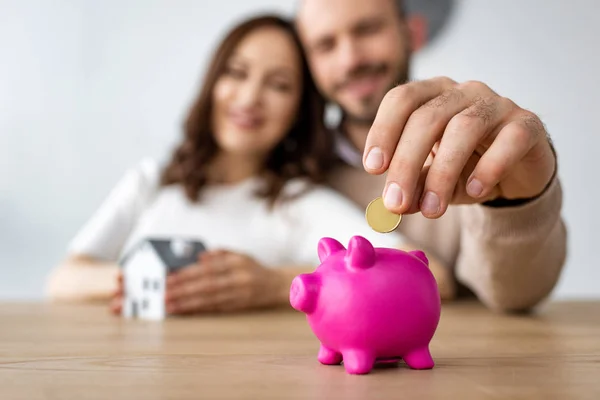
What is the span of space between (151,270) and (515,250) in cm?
66

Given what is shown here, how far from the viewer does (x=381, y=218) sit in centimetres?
67

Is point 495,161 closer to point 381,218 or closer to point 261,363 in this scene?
point 381,218

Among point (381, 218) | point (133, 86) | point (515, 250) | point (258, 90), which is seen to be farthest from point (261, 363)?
point (133, 86)

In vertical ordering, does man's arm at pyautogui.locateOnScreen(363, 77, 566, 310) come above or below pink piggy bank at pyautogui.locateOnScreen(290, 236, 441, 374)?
above

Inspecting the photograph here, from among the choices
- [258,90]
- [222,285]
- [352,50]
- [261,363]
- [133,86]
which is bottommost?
[222,285]

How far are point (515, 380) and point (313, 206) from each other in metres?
1.20

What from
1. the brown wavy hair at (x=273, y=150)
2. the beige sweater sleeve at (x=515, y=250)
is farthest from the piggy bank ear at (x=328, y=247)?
the brown wavy hair at (x=273, y=150)

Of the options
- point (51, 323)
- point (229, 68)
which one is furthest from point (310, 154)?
point (51, 323)

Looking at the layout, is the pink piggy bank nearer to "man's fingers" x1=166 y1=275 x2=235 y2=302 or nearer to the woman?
"man's fingers" x1=166 y1=275 x2=235 y2=302

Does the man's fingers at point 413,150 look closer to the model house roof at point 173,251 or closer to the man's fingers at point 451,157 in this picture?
the man's fingers at point 451,157

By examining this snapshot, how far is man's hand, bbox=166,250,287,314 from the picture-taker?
3.97ft

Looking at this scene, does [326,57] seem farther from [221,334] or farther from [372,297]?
[372,297]

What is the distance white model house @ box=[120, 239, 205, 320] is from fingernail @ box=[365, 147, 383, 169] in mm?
639

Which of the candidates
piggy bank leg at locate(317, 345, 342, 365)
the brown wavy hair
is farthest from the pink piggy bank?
Answer: the brown wavy hair
